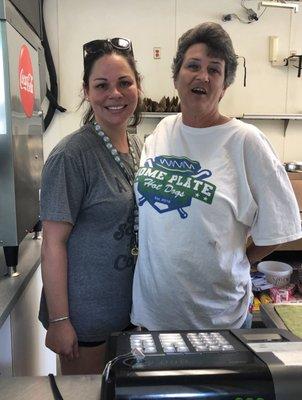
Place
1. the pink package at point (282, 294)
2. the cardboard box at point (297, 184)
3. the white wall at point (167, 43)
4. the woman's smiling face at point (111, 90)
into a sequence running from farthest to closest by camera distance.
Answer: the white wall at point (167, 43)
the cardboard box at point (297, 184)
the pink package at point (282, 294)
the woman's smiling face at point (111, 90)

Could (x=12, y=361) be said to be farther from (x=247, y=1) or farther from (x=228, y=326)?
(x=247, y=1)

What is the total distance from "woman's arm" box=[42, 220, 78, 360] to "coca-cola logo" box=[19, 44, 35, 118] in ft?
1.45

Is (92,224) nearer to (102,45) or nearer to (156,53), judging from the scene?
(102,45)

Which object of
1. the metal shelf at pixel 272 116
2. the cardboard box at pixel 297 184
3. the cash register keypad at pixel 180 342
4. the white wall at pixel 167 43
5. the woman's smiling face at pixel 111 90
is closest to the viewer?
the cash register keypad at pixel 180 342

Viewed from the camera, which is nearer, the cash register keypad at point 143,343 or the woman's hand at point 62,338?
the cash register keypad at point 143,343

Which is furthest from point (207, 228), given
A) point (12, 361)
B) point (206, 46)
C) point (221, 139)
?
point (12, 361)

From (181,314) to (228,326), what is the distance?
15 centimetres

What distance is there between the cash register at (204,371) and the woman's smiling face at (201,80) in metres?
0.71

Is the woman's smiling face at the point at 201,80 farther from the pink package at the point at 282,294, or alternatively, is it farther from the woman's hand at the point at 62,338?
the pink package at the point at 282,294

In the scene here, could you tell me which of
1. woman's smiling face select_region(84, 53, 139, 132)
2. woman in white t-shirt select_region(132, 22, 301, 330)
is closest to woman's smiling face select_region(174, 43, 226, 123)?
woman in white t-shirt select_region(132, 22, 301, 330)

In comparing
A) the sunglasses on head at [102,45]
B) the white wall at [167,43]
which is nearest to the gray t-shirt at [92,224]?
the sunglasses on head at [102,45]

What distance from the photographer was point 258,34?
352 centimetres

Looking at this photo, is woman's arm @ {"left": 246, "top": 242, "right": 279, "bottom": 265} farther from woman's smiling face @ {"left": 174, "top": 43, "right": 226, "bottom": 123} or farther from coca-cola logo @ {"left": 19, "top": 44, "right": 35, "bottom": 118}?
coca-cola logo @ {"left": 19, "top": 44, "right": 35, "bottom": 118}

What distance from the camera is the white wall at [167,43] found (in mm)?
3369
